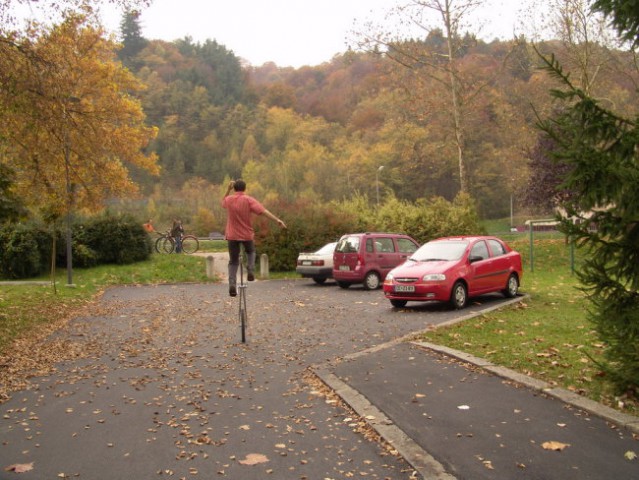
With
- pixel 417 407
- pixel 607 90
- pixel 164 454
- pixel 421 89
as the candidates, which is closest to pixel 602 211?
pixel 417 407

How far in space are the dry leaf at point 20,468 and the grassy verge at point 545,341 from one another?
16.1 feet

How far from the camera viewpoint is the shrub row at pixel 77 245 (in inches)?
990

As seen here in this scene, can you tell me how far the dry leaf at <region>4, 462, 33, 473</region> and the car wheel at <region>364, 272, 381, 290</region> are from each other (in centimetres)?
1640

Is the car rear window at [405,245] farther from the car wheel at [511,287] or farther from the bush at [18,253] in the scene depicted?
the bush at [18,253]

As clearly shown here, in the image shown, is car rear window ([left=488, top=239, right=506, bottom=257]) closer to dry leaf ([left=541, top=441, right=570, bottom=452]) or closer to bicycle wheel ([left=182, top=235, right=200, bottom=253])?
dry leaf ([left=541, top=441, right=570, bottom=452])

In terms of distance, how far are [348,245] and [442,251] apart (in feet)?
18.5

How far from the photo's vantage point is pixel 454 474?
465 cm

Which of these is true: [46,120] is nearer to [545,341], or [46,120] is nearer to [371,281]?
[545,341]

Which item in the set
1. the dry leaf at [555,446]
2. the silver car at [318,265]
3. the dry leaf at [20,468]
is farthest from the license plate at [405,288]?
the dry leaf at [20,468]

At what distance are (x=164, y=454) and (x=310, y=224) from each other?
2397 centimetres

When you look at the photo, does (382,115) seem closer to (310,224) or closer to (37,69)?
(310,224)

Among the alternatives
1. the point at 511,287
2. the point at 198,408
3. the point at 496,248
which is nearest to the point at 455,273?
the point at 496,248

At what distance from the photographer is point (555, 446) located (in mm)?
5113

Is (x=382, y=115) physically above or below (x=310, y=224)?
above
